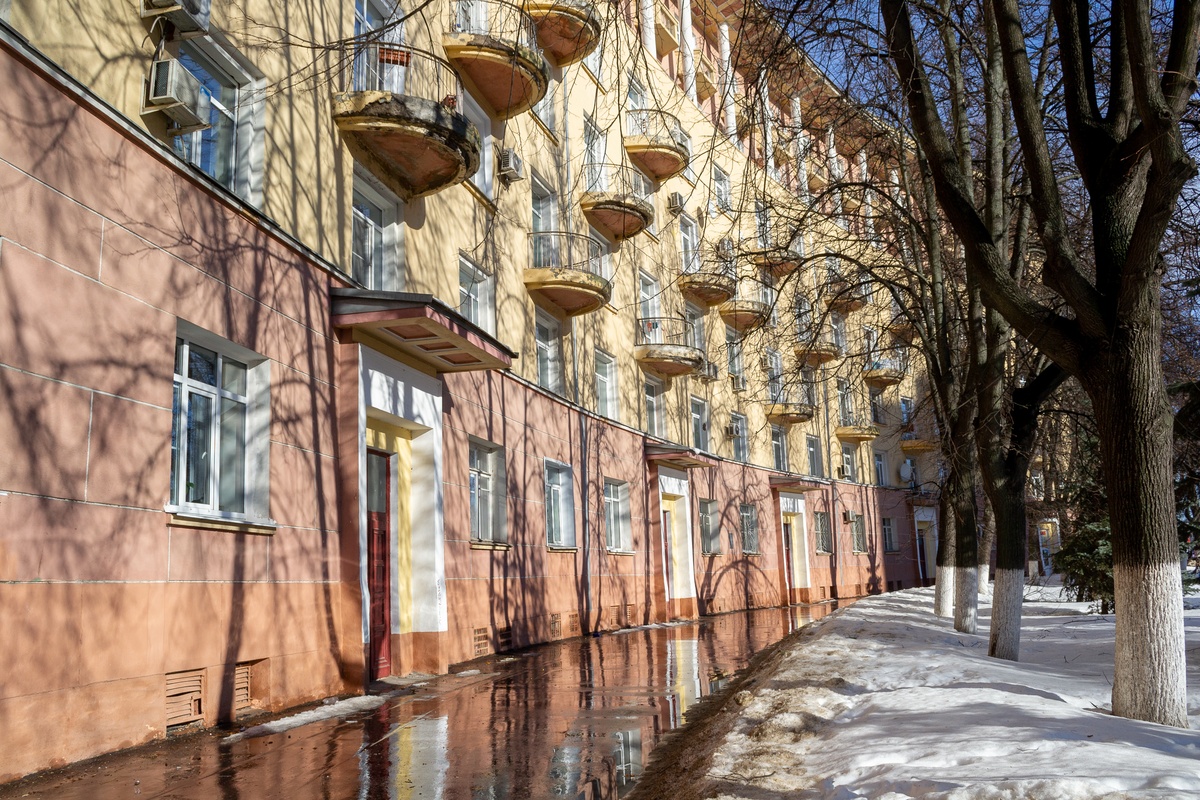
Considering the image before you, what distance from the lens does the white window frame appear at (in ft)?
61.1

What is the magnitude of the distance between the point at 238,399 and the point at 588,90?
1459cm

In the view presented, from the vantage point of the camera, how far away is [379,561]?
12266 millimetres

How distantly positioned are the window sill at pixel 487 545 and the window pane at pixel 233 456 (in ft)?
17.9

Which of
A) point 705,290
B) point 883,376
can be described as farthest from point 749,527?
point 883,376

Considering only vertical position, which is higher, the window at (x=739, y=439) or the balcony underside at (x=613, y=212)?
the balcony underside at (x=613, y=212)

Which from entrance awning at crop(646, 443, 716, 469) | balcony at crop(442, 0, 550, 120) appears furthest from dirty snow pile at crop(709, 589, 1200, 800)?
entrance awning at crop(646, 443, 716, 469)

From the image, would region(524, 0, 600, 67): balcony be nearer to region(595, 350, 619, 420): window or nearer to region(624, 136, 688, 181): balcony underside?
region(624, 136, 688, 181): balcony underside

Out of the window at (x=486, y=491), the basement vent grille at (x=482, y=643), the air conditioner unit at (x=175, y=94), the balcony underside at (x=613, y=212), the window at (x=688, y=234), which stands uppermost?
the window at (x=688, y=234)

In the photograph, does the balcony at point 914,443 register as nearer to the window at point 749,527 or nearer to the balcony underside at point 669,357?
the window at point 749,527

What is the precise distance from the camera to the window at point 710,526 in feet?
88.4

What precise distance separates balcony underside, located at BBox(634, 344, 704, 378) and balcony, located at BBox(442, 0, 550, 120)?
7.81m

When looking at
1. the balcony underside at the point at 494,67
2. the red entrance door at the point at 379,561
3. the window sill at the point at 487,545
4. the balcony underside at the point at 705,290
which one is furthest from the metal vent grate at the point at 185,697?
the balcony underside at the point at 705,290

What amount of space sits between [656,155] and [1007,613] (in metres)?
16.4

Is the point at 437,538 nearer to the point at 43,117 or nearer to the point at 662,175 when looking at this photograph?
the point at 43,117
